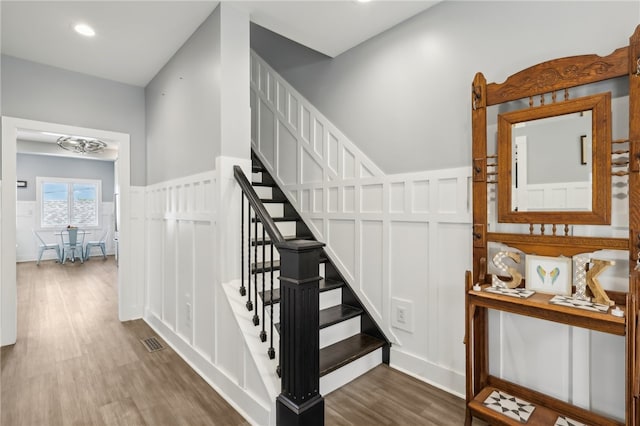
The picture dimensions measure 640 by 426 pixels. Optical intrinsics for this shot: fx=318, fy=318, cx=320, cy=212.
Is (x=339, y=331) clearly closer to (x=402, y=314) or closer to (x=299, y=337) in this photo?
(x=402, y=314)

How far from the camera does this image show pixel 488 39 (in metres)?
2.00

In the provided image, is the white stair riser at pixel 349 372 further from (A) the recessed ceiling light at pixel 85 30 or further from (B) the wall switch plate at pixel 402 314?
(A) the recessed ceiling light at pixel 85 30

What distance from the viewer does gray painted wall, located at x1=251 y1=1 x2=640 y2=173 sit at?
1685 millimetres

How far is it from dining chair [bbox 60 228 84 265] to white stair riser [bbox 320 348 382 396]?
27.4 feet

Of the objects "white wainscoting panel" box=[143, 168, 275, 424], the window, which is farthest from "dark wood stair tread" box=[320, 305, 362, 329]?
the window

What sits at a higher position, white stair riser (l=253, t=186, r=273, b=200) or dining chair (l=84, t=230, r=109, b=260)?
white stair riser (l=253, t=186, r=273, b=200)

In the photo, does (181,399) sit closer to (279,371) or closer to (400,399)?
(279,371)

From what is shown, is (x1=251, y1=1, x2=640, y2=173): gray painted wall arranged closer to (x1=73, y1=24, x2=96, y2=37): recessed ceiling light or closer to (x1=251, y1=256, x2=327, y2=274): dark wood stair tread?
(x1=251, y1=256, x2=327, y2=274): dark wood stair tread

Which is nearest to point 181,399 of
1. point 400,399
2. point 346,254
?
point 400,399

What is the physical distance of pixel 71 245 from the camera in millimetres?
7852

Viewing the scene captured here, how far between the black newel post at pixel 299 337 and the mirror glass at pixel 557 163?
1.20 m

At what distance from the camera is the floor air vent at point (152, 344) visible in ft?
9.63

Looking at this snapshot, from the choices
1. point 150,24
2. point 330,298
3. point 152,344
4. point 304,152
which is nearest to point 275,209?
point 304,152

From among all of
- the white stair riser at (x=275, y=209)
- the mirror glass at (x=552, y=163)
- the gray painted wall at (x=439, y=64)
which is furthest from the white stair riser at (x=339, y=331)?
the mirror glass at (x=552, y=163)
